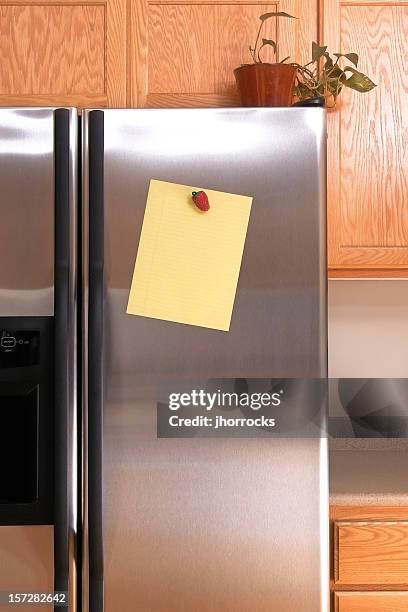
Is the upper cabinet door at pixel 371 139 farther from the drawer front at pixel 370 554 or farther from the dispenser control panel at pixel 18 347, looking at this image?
the dispenser control panel at pixel 18 347

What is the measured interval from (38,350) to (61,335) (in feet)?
A: 0.22

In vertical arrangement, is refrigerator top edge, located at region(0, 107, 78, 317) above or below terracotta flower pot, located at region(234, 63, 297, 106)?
below

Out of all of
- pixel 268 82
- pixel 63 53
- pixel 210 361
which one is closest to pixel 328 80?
pixel 268 82

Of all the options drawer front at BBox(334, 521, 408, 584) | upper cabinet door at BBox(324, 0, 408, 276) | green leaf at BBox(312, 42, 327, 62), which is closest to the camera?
drawer front at BBox(334, 521, 408, 584)

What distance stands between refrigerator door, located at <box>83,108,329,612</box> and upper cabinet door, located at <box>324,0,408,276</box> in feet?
1.26

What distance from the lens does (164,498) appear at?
5.50ft

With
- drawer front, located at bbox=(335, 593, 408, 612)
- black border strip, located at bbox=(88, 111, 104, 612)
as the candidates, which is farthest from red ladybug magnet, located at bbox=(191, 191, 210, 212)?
drawer front, located at bbox=(335, 593, 408, 612)

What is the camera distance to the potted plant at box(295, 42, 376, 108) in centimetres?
194

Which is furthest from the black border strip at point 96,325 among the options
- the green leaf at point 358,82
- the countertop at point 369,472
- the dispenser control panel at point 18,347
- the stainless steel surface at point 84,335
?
the green leaf at point 358,82

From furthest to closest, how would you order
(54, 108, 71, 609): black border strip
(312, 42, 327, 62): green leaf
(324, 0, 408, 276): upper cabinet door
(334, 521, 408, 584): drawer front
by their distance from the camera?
1. (324, 0, 408, 276): upper cabinet door
2. (312, 42, 327, 62): green leaf
3. (334, 521, 408, 584): drawer front
4. (54, 108, 71, 609): black border strip

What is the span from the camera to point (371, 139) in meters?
2.05

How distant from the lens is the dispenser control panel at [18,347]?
5.41 feet

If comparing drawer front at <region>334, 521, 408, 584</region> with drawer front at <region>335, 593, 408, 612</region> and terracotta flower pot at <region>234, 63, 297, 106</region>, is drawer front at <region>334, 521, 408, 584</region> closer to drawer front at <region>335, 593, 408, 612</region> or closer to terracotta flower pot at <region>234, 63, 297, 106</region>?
drawer front at <region>335, 593, 408, 612</region>

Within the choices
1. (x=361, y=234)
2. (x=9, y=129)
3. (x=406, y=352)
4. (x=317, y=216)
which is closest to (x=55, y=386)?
(x=9, y=129)
